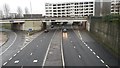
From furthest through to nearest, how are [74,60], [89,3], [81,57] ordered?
[89,3], [81,57], [74,60]

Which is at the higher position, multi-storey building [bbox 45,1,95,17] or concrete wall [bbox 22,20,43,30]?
multi-storey building [bbox 45,1,95,17]

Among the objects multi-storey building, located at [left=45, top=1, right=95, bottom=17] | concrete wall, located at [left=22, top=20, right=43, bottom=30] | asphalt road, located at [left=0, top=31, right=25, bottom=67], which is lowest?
asphalt road, located at [left=0, top=31, right=25, bottom=67]

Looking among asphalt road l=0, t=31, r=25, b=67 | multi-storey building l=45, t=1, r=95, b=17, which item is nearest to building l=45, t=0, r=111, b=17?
multi-storey building l=45, t=1, r=95, b=17

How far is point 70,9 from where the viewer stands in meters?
183

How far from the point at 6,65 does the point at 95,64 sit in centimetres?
1086

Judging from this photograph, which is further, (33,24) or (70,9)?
(70,9)

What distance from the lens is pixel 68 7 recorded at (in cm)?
18512

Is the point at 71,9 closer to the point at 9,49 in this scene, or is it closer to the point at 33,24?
the point at 33,24

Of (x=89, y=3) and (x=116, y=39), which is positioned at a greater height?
(x=89, y=3)

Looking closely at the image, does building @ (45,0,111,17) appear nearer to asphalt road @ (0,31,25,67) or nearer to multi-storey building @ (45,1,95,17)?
multi-storey building @ (45,1,95,17)

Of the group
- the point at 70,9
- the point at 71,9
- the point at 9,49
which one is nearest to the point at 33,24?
the point at 9,49

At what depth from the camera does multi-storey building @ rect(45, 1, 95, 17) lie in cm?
18038

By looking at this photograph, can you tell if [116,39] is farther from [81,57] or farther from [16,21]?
[16,21]

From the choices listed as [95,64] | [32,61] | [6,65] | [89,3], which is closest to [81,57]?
[95,64]
